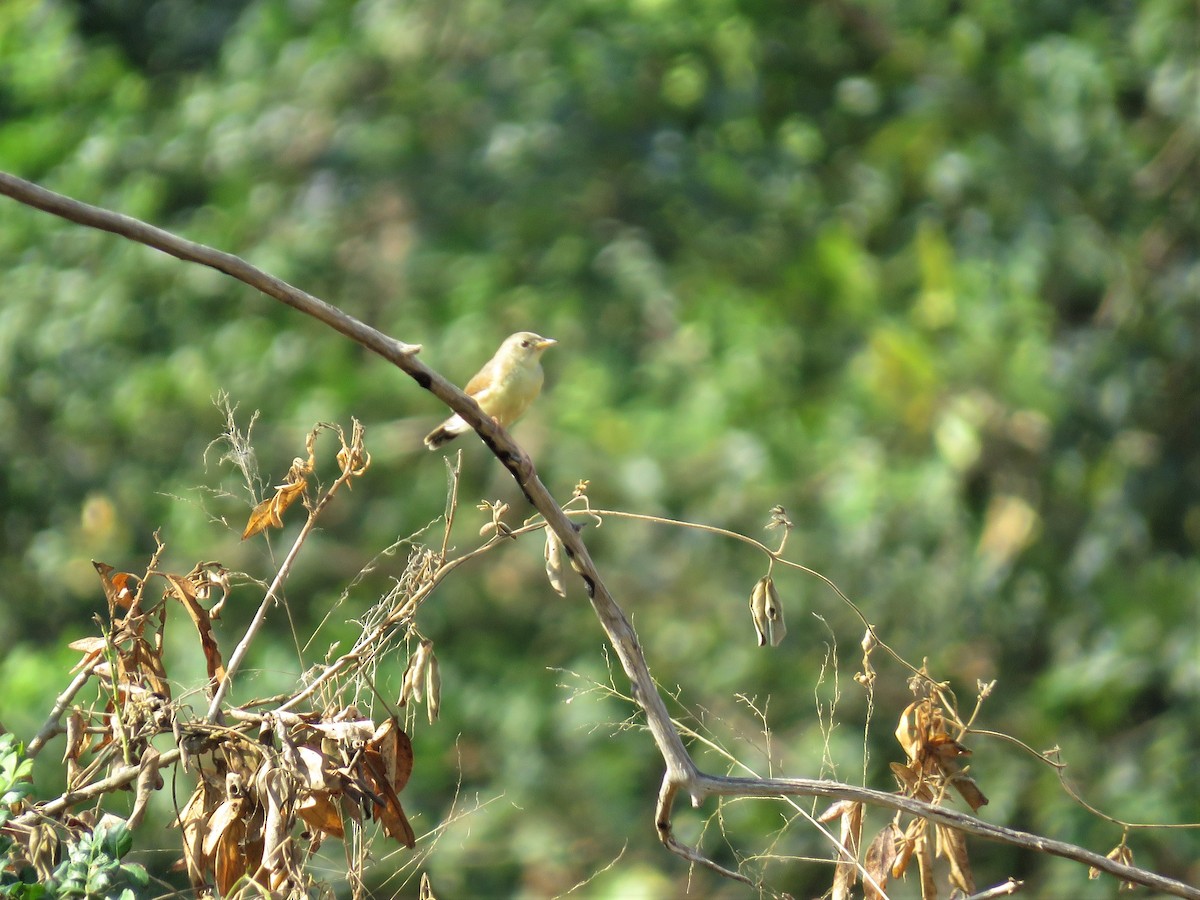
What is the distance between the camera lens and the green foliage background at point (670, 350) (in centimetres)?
583

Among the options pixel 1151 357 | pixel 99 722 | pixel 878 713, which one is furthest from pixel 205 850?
pixel 1151 357

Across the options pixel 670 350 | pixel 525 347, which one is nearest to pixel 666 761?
pixel 525 347

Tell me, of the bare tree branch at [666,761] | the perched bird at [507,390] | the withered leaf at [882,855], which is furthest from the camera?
the perched bird at [507,390]

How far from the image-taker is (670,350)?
22.4 feet

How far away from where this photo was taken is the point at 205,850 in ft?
5.56

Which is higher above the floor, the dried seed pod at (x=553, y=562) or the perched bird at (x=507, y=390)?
the dried seed pod at (x=553, y=562)

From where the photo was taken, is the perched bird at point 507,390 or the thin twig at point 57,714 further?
the perched bird at point 507,390

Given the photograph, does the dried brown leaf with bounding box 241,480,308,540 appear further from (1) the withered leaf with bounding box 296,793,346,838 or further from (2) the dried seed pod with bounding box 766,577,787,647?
(2) the dried seed pod with bounding box 766,577,787,647

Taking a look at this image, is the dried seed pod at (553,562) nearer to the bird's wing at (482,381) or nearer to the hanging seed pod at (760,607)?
the hanging seed pod at (760,607)

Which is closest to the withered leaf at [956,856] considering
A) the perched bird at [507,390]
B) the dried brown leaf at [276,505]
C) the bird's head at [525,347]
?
the dried brown leaf at [276,505]

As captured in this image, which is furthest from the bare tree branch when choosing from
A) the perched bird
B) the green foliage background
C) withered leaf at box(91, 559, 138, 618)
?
the green foliage background

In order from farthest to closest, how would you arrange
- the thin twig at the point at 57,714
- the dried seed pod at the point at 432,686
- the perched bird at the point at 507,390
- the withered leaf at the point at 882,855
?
the perched bird at the point at 507,390 < the withered leaf at the point at 882,855 < the dried seed pod at the point at 432,686 < the thin twig at the point at 57,714

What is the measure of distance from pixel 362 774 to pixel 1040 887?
502 centimetres

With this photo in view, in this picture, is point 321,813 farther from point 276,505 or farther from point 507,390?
point 507,390
